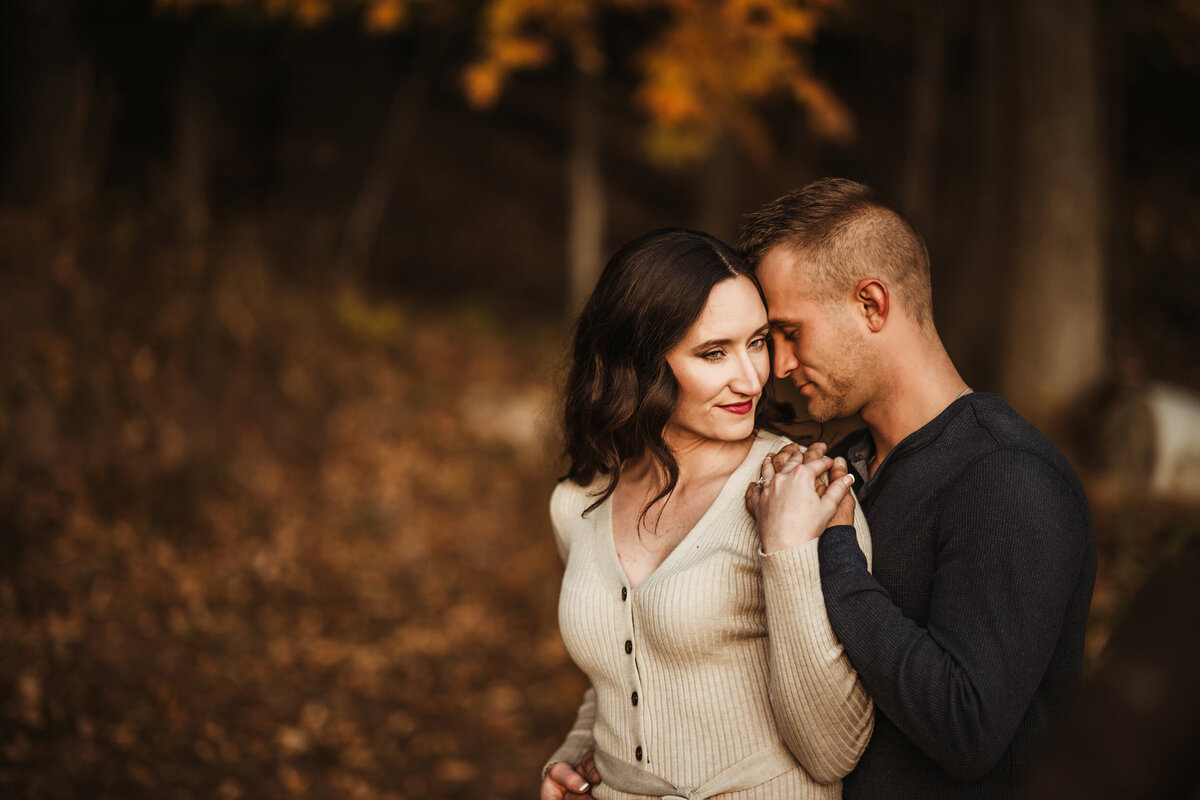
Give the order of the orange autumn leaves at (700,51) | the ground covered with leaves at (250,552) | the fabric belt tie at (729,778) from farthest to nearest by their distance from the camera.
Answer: the orange autumn leaves at (700,51), the ground covered with leaves at (250,552), the fabric belt tie at (729,778)

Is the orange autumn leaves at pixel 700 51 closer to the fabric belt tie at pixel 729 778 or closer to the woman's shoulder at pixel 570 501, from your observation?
the woman's shoulder at pixel 570 501

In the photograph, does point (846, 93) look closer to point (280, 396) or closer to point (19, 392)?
point (280, 396)

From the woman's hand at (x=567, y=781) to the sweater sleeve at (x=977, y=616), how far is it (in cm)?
101

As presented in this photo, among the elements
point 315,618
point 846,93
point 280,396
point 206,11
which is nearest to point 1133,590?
point 315,618

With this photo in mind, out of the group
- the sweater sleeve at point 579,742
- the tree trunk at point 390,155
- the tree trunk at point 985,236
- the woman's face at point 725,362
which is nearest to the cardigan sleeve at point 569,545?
the sweater sleeve at point 579,742

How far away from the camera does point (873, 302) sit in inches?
99.9

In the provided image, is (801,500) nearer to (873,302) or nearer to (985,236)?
(873,302)

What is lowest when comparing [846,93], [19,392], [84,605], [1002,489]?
[84,605]

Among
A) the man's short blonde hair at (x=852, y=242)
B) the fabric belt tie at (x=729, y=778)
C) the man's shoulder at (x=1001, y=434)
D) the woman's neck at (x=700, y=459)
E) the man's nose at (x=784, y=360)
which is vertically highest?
the man's short blonde hair at (x=852, y=242)

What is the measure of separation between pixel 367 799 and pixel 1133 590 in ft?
14.5

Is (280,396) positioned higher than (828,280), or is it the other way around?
(828,280)

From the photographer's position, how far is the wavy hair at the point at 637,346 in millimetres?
2764

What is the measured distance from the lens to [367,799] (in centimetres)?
492

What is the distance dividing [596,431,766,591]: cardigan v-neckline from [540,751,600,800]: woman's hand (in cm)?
60
